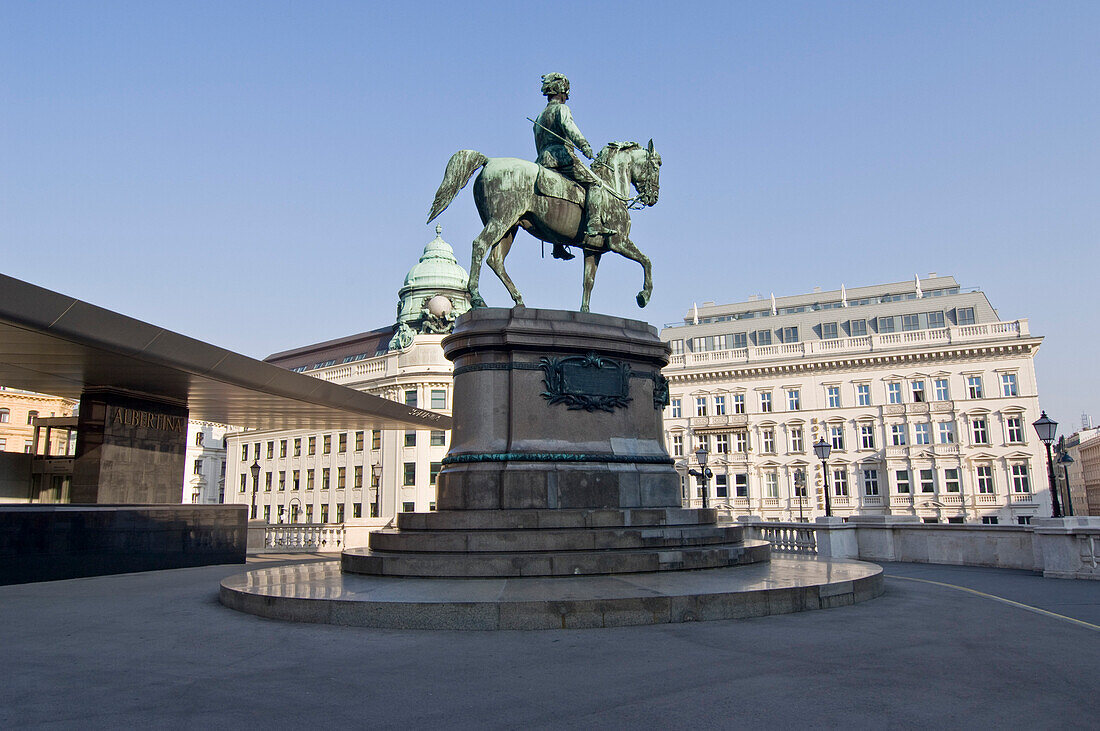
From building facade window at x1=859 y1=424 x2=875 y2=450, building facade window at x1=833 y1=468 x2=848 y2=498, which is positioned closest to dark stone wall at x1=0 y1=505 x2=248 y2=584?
building facade window at x1=833 y1=468 x2=848 y2=498

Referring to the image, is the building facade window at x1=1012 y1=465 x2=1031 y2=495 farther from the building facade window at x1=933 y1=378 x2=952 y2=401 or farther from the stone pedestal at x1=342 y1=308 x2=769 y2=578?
the stone pedestal at x1=342 y1=308 x2=769 y2=578

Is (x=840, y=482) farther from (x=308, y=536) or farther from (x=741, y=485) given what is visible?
(x=308, y=536)

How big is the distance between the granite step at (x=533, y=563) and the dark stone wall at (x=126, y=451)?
39.4 feet

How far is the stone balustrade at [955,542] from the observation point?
580 inches

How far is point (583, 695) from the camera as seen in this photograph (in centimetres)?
562

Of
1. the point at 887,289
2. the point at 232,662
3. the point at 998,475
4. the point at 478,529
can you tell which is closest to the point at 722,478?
the point at 998,475

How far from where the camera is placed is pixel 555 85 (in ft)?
49.0

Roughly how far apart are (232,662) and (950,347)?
6351 centimetres

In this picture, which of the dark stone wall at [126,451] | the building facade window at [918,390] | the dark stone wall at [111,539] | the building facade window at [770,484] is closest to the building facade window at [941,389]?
the building facade window at [918,390]

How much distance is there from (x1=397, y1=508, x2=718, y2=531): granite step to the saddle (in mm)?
6091

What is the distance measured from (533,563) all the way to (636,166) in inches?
350

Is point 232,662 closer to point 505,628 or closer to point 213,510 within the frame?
point 505,628

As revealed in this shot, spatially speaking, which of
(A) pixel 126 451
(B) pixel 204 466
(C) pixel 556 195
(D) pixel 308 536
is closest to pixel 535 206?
(C) pixel 556 195

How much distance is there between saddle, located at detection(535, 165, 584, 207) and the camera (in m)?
14.2
